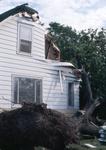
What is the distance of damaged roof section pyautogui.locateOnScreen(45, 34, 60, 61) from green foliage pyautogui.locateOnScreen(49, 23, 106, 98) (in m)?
3.07

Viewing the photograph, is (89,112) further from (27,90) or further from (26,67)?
(26,67)

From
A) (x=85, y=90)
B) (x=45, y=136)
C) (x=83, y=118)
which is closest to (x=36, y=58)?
(x=83, y=118)

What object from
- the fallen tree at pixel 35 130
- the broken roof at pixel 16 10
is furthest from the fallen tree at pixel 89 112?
the fallen tree at pixel 35 130

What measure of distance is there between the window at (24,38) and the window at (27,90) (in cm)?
157

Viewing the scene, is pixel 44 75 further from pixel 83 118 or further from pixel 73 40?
pixel 73 40

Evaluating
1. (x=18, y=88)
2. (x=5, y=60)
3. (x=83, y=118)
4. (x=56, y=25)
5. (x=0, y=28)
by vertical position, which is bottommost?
(x=83, y=118)

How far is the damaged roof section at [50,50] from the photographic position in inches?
1067

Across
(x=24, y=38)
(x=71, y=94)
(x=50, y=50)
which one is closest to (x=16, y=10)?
(x=24, y=38)

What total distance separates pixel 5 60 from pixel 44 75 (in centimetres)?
311

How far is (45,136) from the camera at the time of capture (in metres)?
14.4

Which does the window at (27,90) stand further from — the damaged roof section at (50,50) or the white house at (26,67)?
the damaged roof section at (50,50)

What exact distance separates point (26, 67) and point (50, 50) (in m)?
6.00

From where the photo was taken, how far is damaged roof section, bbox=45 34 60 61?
27.1 meters

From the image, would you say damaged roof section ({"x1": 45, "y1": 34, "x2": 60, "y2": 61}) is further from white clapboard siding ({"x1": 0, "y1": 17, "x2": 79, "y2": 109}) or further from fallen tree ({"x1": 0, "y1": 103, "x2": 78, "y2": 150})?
fallen tree ({"x1": 0, "y1": 103, "x2": 78, "y2": 150})
